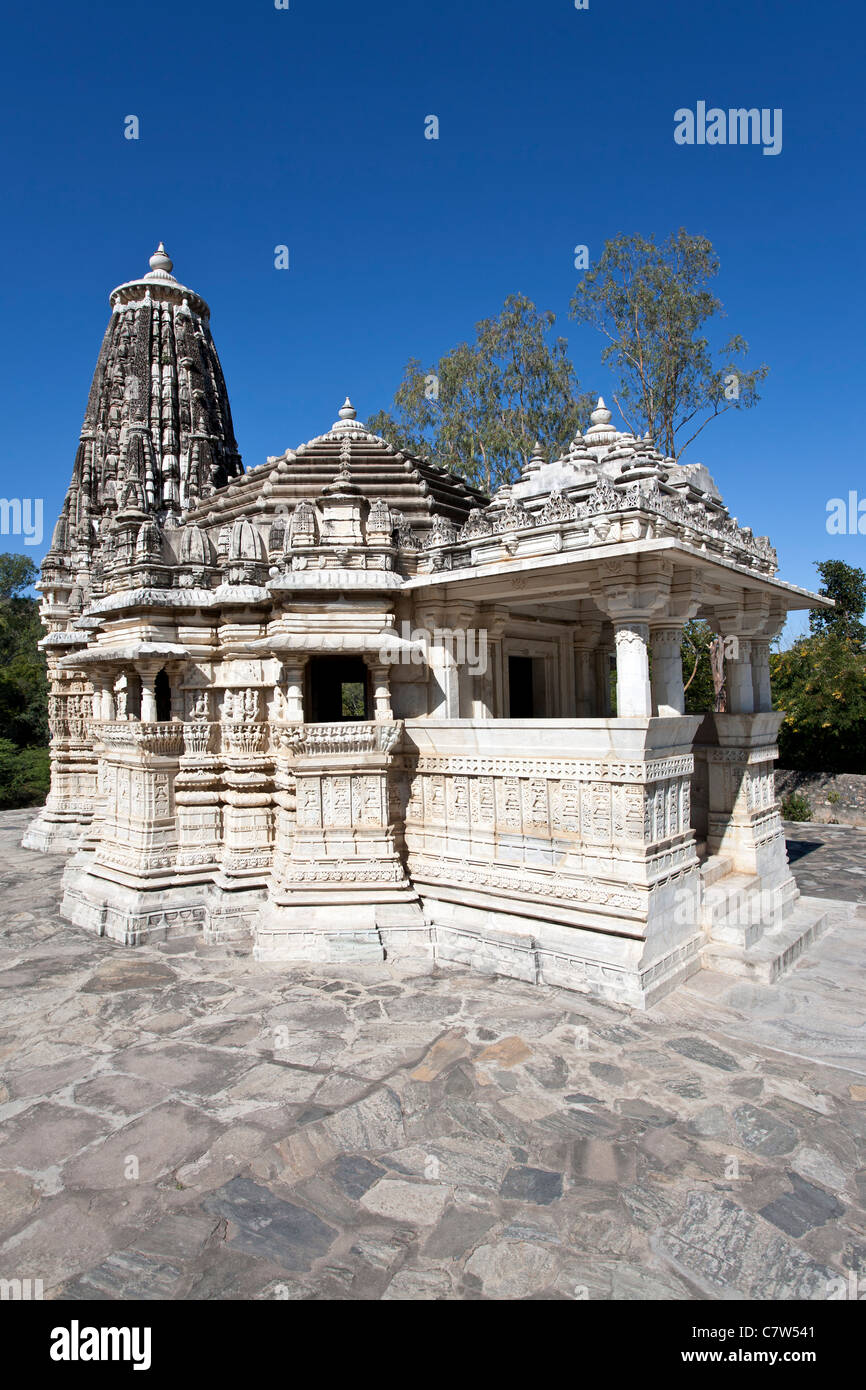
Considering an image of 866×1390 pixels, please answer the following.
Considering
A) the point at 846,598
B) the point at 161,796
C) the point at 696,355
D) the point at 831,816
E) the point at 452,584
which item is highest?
the point at 696,355

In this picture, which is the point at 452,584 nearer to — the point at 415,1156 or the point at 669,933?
the point at 669,933

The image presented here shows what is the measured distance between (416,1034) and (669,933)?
8.63ft

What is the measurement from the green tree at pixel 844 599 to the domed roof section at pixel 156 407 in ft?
58.8

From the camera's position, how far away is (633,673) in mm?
7164

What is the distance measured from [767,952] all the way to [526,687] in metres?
5.51

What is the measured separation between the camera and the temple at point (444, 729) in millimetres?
7176

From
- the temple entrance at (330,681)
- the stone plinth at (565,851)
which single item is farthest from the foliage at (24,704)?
the stone plinth at (565,851)

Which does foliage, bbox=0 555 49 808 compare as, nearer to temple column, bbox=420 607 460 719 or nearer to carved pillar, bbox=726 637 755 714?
temple column, bbox=420 607 460 719

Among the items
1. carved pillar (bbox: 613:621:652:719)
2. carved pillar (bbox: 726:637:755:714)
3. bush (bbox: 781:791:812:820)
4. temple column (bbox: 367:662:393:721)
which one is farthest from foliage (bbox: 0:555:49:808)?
carved pillar (bbox: 613:621:652:719)

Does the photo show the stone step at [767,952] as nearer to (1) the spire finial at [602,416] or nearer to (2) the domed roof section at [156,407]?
(1) the spire finial at [602,416]

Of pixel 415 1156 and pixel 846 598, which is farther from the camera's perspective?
pixel 846 598

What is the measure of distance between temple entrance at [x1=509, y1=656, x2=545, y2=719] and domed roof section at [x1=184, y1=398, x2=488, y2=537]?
2.54 meters

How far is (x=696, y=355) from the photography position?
1752 centimetres
